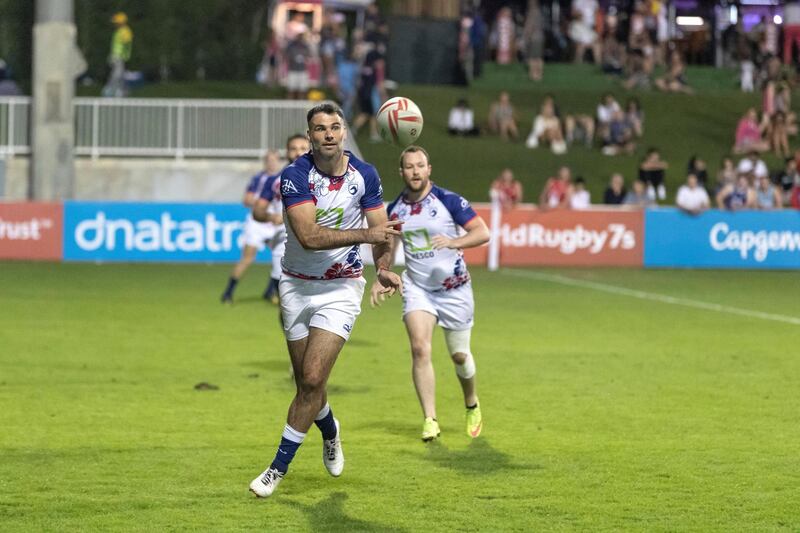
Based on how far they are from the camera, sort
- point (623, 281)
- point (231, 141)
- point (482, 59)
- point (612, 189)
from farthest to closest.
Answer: point (482, 59) → point (231, 141) → point (612, 189) → point (623, 281)

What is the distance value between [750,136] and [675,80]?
5473mm

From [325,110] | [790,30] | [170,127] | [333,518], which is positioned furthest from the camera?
[790,30]

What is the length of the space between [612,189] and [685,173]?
5.84 meters

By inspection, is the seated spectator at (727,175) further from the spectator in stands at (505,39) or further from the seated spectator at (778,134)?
the spectator in stands at (505,39)

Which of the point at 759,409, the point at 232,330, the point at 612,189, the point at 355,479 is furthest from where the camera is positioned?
the point at 612,189

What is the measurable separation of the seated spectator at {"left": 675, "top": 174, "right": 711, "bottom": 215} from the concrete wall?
9272 millimetres

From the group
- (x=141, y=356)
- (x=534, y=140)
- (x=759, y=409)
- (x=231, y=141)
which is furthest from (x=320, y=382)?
(x=534, y=140)

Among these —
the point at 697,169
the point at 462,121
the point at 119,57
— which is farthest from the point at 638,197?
the point at 119,57

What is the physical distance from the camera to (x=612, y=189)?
103ft

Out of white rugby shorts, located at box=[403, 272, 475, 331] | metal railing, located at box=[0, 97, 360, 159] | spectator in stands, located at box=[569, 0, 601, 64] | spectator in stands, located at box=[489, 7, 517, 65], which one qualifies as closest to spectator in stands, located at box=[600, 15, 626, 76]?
spectator in stands, located at box=[569, 0, 601, 64]

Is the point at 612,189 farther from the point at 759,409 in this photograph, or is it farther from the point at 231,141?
the point at 759,409

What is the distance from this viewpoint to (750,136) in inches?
1426

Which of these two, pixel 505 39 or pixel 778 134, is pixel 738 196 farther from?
pixel 505 39

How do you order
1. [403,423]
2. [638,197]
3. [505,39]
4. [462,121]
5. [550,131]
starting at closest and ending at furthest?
[403,423], [638,197], [550,131], [462,121], [505,39]
